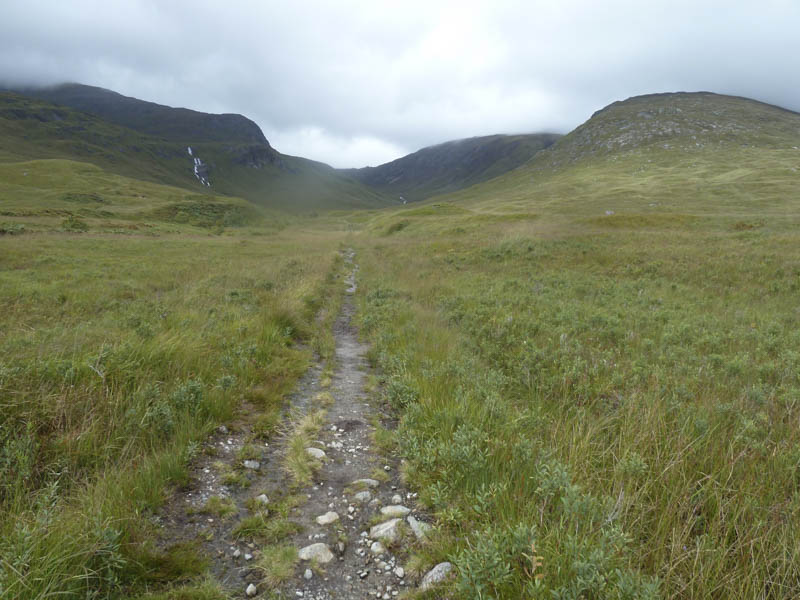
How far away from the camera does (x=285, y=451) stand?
5.15 meters

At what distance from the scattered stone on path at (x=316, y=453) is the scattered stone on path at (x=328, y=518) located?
112 cm

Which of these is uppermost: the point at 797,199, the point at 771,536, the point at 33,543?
the point at 797,199

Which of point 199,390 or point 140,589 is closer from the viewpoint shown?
point 140,589

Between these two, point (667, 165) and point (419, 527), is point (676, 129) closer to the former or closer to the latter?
point (667, 165)

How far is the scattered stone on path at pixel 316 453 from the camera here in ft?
16.5

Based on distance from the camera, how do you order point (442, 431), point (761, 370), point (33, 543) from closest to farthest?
1. point (33, 543)
2. point (442, 431)
3. point (761, 370)

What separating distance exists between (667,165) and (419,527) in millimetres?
135373

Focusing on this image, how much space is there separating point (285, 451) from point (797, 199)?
78425mm

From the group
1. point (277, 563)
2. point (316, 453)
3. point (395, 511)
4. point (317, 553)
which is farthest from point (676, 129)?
point (277, 563)

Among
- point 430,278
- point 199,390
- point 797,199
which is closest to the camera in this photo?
point 199,390

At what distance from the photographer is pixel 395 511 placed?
396cm

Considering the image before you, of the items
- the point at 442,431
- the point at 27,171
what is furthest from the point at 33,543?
the point at 27,171

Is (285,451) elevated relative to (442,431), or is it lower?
lower

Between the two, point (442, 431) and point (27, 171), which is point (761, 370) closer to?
point (442, 431)
